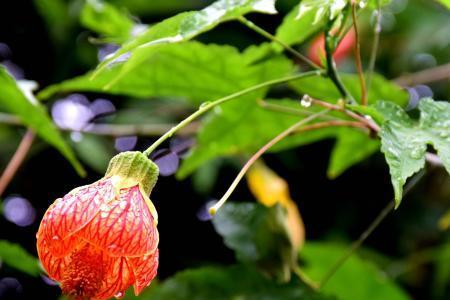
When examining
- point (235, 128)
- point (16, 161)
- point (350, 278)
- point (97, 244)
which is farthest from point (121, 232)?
point (350, 278)

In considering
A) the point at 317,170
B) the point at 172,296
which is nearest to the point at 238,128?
the point at 172,296

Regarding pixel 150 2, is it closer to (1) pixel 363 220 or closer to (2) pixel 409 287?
(1) pixel 363 220

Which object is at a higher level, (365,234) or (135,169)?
(135,169)

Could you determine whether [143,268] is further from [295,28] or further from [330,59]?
[295,28]

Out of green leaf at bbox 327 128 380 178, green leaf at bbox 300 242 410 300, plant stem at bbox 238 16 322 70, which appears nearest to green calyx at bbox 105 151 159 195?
plant stem at bbox 238 16 322 70

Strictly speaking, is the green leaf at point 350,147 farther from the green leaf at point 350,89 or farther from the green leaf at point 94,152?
the green leaf at point 94,152

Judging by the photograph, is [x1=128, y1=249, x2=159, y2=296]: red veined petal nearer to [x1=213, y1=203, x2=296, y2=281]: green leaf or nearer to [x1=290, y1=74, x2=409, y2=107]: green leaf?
[x1=213, y1=203, x2=296, y2=281]: green leaf
